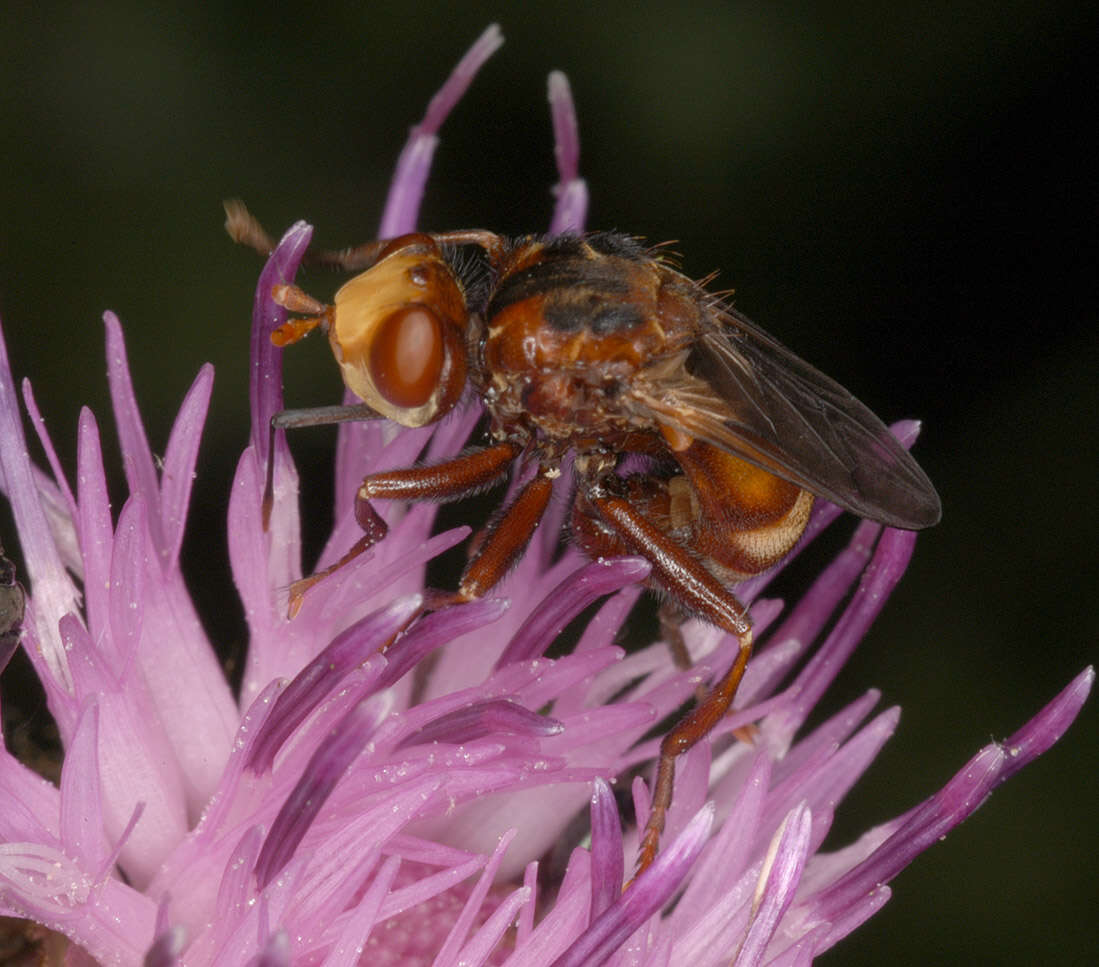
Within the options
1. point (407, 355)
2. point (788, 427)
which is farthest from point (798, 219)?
point (407, 355)

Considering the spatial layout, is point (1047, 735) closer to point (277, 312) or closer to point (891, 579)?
point (891, 579)

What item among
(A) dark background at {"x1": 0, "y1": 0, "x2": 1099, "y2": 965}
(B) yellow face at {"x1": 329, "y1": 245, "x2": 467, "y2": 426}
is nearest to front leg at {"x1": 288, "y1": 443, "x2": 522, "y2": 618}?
(B) yellow face at {"x1": 329, "y1": 245, "x2": 467, "y2": 426}

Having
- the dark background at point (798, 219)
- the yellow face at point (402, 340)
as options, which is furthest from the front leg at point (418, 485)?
the dark background at point (798, 219)

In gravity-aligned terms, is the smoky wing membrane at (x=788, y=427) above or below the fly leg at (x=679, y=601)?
above

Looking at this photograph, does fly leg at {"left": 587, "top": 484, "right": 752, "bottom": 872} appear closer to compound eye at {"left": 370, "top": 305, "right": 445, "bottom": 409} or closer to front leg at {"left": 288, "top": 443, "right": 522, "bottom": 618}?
front leg at {"left": 288, "top": 443, "right": 522, "bottom": 618}

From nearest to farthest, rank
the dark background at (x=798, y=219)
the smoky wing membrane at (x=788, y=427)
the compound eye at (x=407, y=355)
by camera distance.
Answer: the compound eye at (x=407, y=355)
the smoky wing membrane at (x=788, y=427)
the dark background at (x=798, y=219)

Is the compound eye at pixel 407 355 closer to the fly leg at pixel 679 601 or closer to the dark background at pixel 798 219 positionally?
the fly leg at pixel 679 601

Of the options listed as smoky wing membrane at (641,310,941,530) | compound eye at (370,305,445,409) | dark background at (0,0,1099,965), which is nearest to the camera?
compound eye at (370,305,445,409)

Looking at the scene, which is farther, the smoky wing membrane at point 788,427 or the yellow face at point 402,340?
the smoky wing membrane at point 788,427
